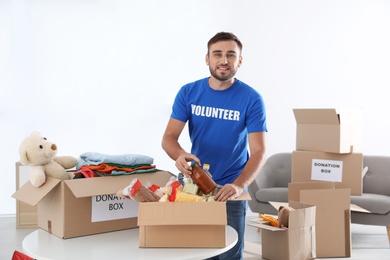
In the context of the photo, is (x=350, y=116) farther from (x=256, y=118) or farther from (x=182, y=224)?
(x=182, y=224)

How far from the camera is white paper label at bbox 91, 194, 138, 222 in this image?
2.05 m

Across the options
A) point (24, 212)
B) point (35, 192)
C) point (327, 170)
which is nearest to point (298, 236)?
point (327, 170)

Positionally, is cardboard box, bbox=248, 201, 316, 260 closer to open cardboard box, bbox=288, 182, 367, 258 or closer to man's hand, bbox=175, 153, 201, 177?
open cardboard box, bbox=288, 182, 367, 258

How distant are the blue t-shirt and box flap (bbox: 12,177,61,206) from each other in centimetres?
75

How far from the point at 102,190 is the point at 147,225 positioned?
0.98 feet

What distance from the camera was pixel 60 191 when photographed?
1965 millimetres

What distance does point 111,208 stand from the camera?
2096 millimetres

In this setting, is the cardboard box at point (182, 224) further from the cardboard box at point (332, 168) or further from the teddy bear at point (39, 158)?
the cardboard box at point (332, 168)

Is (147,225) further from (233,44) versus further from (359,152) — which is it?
(359,152)

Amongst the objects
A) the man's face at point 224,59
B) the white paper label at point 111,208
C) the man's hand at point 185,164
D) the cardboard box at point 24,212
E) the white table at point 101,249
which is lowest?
the cardboard box at point 24,212


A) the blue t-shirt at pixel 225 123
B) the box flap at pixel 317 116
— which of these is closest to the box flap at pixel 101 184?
the blue t-shirt at pixel 225 123

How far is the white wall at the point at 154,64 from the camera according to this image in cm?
524

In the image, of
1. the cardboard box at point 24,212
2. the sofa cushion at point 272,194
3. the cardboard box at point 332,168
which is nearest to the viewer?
the cardboard box at point 332,168

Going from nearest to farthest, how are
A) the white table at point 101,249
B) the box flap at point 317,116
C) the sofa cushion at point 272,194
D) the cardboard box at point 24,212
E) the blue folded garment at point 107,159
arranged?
the white table at point 101,249 < the blue folded garment at point 107,159 < the box flap at point 317,116 < the sofa cushion at point 272,194 < the cardboard box at point 24,212
